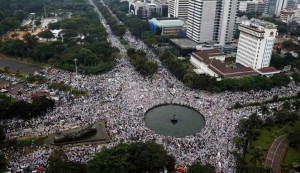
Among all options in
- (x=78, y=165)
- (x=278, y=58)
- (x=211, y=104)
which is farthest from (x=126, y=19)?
(x=78, y=165)

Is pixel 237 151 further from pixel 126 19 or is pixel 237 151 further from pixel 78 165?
pixel 126 19

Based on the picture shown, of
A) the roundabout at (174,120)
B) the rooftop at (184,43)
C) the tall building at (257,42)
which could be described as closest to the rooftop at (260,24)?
the tall building at (257,42)

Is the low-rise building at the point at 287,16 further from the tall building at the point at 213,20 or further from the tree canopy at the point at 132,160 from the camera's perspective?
the tree canopy at the point at 132,160

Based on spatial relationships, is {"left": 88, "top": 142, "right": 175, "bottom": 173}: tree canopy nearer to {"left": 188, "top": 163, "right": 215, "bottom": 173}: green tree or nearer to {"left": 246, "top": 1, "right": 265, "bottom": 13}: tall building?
{"left": 188, "top": 163, "right": 215, "bottom": 173}: green tree

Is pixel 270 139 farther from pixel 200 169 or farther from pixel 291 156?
pixel 200 169

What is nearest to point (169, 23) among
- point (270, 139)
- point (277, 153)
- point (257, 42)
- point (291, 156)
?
point (257, 42)
